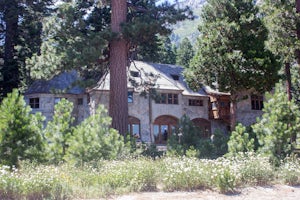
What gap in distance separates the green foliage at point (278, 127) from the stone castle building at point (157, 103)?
16270mm

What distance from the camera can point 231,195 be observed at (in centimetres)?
798

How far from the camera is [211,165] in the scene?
916 centimetres

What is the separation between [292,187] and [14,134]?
25.0 ft

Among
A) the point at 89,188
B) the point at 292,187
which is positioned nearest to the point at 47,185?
the point at 89,188

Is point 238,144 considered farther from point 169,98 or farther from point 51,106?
point 51,106

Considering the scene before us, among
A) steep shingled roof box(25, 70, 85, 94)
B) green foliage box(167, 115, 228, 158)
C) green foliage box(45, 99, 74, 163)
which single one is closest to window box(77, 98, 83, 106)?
steep shingled roof box(25, 70, 85, 94)

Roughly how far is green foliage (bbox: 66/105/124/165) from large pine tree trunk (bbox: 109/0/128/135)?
4.53 m

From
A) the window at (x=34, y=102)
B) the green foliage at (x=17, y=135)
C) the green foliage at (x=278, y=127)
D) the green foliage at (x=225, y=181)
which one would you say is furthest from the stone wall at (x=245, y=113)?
the green foliage at (x=17, y=135)

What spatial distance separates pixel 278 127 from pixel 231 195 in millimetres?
3641

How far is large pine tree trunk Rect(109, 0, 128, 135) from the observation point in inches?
597

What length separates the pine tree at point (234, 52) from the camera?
76.4 ft

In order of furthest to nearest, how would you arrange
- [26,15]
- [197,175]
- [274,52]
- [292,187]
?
[26,15] < [274,52] < [292,187] < [197,175]

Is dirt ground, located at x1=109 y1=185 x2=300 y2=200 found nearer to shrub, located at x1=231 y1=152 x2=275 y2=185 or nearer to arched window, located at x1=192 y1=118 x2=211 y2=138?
shrub, located at x1=231 y1=152 x2=275 y2=185

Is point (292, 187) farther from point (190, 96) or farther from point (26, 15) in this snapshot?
point (26, 15)
